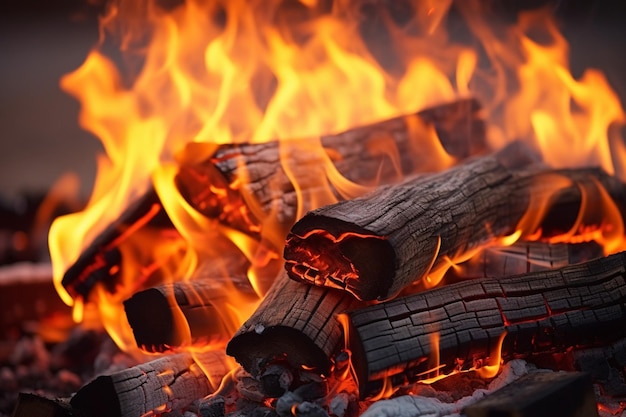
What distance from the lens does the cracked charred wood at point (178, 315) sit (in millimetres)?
A: 3018

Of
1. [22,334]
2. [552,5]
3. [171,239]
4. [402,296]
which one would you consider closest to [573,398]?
[402,296]

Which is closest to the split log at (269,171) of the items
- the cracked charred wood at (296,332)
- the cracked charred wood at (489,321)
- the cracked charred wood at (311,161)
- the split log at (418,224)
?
the cracked charred wood at (311,161)

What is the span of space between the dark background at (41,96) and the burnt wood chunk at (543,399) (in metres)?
5.38

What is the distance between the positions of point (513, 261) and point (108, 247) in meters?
1.95

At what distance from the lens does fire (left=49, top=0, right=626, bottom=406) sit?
11.2 ft

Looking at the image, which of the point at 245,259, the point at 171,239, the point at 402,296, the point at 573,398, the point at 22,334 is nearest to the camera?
the point at 573,398

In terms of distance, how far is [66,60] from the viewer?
297 inches

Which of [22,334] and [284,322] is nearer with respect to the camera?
[284,322]

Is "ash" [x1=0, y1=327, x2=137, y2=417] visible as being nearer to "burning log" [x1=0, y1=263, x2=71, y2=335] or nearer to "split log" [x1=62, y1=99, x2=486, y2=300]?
"burning log" [x1=0, y1=263, x2=71, y2=335]

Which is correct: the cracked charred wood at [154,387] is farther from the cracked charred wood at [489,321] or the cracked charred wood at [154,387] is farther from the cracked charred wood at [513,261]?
the cracked charred wood at [513,261]

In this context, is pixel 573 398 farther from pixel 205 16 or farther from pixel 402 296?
pixel 205 16

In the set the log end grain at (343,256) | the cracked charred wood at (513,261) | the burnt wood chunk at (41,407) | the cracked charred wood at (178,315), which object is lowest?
the burnt wood chunk at (41,407)

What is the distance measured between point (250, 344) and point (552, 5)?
4255 mm

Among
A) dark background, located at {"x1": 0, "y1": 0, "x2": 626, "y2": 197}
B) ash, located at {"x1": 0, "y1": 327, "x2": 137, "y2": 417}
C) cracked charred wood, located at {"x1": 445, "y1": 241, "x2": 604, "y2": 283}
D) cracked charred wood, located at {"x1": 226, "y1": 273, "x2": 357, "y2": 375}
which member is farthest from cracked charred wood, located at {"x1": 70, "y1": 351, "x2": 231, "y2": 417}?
dark background, located at {"x1": 0, "y1": 0, "x2": 626, "y2": 197}
